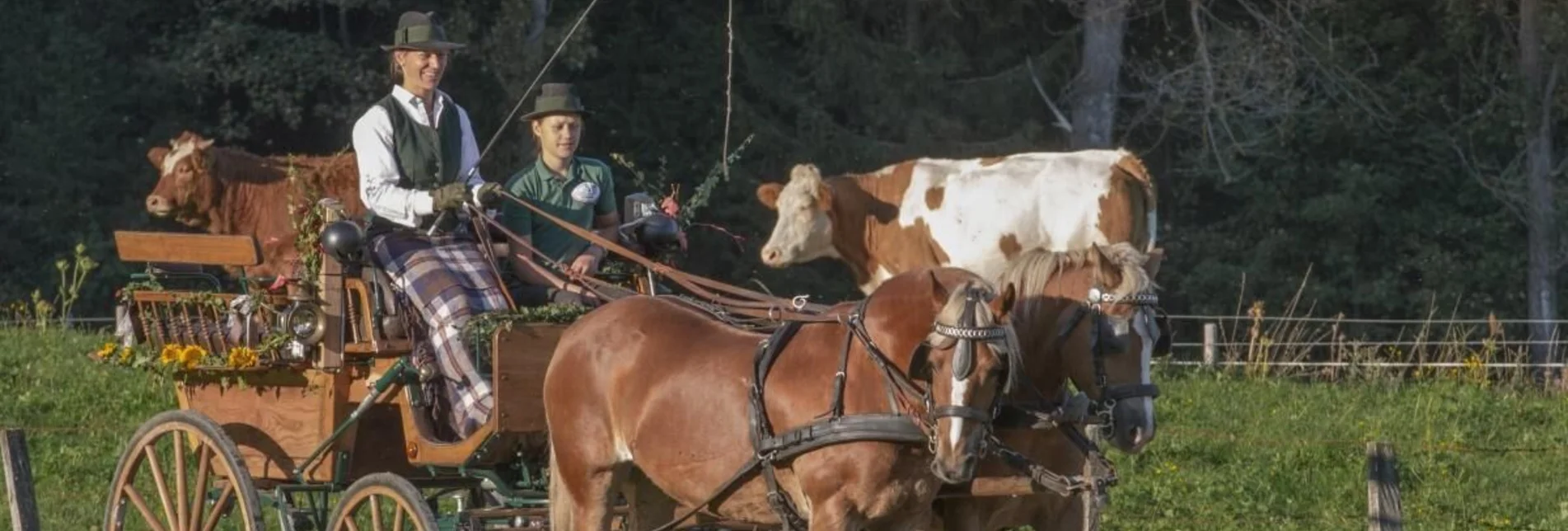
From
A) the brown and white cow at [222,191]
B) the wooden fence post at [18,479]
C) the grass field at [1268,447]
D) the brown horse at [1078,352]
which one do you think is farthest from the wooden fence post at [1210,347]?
the brown horse at [1078,352]

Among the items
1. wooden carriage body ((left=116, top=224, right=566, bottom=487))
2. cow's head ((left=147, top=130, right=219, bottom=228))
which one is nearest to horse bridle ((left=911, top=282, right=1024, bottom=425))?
wooden carriage body ((left=116, top=224, right=566, bottom=487))

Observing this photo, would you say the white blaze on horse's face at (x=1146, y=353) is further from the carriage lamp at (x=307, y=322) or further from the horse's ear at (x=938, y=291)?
the carriage lamp at (x=307, y=322)

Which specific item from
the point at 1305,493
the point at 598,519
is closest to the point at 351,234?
the point at 598,519

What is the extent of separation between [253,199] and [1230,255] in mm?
15975

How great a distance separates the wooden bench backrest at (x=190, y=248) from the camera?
9.62 metres

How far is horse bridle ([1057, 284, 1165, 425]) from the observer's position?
8266 millimetres

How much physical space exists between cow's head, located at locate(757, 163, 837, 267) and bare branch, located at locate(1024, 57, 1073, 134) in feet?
32.9

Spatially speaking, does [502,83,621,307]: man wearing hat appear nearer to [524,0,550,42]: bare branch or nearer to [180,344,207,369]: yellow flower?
[180,344,207,369]: yellow flower

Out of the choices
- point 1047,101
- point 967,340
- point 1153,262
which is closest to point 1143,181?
point 1153,262

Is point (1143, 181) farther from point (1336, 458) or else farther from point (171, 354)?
point (171, 354)

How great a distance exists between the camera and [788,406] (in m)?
7.86

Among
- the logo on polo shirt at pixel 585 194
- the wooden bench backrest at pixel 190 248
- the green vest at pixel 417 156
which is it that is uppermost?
the green vest at pixel 417 156

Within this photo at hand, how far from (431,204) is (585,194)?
36.7 inches

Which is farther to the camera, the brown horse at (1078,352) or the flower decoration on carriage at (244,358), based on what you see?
the flower decoration on carriage at (244,358)
